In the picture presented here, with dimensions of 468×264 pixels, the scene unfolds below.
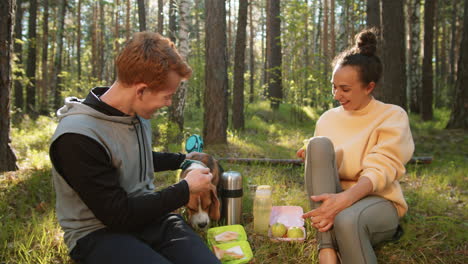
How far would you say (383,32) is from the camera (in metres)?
6.35

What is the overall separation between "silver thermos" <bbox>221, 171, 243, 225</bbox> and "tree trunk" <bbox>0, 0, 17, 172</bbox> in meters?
3.01

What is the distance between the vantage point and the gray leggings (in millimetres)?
2143

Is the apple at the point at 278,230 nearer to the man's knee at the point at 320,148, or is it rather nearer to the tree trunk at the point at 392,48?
the man's knee at the point at 320,148

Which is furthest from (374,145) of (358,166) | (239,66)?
(239,66)

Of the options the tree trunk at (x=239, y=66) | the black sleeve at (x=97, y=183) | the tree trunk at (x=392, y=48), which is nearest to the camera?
the black sleeve at (x=97, y=183)

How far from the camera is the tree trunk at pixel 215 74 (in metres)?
6.60

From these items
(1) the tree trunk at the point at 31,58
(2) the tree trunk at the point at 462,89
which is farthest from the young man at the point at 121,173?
(1) the tree trunk at the point at 31,58

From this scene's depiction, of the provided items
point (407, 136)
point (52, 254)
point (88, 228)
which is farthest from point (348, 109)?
point (52, 254)

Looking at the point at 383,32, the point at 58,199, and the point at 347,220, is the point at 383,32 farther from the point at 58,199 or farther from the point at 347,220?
the point at 58,199

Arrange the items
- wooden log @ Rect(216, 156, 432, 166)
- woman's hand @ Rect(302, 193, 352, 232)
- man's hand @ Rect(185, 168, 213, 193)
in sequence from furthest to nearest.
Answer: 1. wooden log @ Rect(216, 156, 432, 166)
2. woman's hand @ Rect(302, 193, 352, 232)
3. man's hand @ Rect(185, 168, 213, 193)

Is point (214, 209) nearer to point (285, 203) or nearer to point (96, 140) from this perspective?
point (285, 203)

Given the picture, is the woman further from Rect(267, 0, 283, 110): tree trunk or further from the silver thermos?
Rect(267, 0, 283, 110): tree trunk

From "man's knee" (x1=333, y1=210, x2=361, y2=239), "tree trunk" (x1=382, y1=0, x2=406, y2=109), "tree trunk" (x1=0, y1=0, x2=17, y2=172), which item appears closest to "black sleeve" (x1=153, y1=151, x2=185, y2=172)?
"man's knee" (x1=333, y1=210, x2=361, y2=239)

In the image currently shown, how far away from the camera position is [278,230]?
2.95 m
